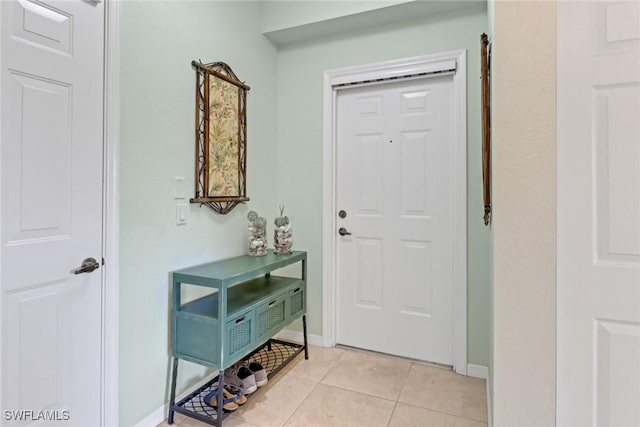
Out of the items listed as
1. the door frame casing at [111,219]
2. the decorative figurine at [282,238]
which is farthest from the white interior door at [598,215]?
the door frame casing at [111,219]

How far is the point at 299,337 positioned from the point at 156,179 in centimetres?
174

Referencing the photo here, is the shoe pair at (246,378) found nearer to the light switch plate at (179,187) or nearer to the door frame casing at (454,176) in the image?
the door frame casing at (454,176)

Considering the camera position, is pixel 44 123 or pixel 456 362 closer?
pixel 44 123

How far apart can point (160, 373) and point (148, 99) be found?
1.42m

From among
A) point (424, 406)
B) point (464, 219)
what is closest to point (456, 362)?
point (424, 406)

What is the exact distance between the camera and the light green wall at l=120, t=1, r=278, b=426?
166cm

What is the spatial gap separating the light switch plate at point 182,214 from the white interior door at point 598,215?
1.77m

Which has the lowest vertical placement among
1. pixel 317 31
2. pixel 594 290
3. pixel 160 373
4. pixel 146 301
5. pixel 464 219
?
pixel 160 373

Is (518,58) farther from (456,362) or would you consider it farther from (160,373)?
(160,373)

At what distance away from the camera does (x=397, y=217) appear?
8.50 feet

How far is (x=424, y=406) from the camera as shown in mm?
1999

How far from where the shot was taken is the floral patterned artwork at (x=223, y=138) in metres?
2.15

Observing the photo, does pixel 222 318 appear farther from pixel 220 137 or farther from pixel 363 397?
pixel 220 137

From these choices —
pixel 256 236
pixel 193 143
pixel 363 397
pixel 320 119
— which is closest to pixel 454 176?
pixel 320 119
